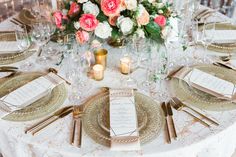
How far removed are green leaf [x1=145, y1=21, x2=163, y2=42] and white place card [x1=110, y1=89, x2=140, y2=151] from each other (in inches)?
10.4

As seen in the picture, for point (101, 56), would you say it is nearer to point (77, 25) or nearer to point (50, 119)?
point (77, 25)

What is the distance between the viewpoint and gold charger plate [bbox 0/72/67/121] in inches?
50.6

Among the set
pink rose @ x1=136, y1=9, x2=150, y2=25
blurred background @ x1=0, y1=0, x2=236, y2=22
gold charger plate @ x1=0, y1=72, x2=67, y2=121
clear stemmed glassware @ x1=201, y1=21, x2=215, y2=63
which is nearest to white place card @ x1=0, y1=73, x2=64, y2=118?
gold charger plate @ x1=0, y1=72, x2=67, y2=121

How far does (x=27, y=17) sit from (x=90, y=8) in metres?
0.71

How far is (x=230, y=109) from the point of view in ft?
→ 4.34

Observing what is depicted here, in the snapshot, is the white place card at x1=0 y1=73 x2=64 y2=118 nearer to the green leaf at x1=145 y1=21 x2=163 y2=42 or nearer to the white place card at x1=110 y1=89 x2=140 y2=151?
the white place card at x1=110 y1=89 x2=140 y2=151

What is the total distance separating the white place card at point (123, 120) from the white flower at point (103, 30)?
0.80 feet

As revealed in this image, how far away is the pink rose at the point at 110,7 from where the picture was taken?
1.34 m

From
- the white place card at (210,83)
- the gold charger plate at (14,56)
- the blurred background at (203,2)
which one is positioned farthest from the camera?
the blurred background at (203,2)

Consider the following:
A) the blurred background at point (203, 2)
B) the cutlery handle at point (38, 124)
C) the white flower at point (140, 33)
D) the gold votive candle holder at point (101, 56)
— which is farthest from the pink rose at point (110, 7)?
the blurred background at point (203, 2)

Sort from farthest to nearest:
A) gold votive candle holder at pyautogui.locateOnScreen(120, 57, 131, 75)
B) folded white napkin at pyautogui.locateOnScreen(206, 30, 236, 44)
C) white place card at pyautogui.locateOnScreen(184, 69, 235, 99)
Answer: folded white napkin at pyautogui.locateOnScreen(206, 30, 236, 44) → gold votive candle holder at pyautogui.locateOnScreen(120, 57, 131, 75) → white place card at pyautogui.locateOnScreen(184, 69, 235, 99)

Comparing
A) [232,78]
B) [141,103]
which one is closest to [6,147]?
[141,103]

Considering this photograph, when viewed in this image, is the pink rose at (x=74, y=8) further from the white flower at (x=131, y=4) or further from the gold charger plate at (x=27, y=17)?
the gold charger plate at (x=27, y=17)

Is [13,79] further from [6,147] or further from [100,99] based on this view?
[100,99]
